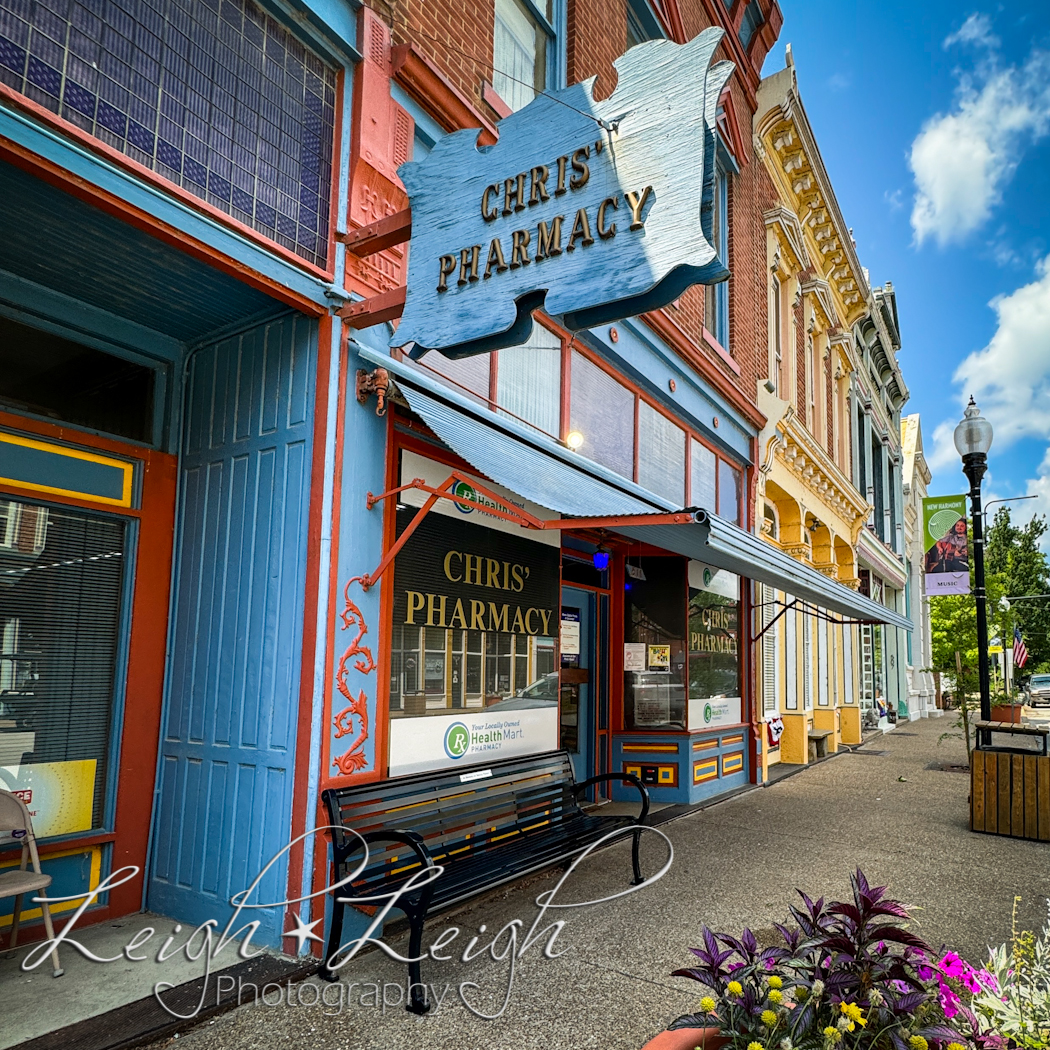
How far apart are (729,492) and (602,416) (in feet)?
13.3

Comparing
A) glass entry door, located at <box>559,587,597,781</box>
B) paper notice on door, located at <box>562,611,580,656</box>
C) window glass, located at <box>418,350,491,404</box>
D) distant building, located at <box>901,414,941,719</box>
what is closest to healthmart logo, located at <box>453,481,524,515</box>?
window glass, located at <box>418,350,491,404</box>

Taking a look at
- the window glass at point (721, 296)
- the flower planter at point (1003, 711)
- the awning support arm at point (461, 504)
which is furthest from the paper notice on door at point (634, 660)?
the flower planter at point (1003, 711)

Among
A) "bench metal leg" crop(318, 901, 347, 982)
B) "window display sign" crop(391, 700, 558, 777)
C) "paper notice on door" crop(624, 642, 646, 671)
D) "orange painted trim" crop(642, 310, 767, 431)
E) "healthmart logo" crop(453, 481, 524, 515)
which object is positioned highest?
"orange painted trim" crop(642, 310, 767, 431)

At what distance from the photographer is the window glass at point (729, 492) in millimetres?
11367

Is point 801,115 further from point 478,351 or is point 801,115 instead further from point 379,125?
point 478,351

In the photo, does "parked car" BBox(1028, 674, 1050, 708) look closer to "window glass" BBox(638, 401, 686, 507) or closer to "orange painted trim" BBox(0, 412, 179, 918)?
"window glass" BBox(638, 401, 686, 507)

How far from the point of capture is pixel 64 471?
478cm

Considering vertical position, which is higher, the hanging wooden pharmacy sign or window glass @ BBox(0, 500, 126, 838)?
the hanging wooden pharmacy sign

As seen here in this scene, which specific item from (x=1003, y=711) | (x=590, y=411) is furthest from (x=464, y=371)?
(x=1003, y=711)

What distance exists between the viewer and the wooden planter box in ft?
25.9

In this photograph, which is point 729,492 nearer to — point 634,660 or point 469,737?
point 634,660

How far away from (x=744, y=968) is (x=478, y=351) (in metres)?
2.88

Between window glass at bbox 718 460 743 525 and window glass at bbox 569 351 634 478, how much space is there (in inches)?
113

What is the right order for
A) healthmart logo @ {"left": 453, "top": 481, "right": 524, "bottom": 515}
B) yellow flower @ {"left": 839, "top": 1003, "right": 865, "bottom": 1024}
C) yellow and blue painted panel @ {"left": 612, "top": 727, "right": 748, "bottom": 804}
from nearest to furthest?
yellow flower @ {"left": 839, "top": 1003, "right": 865, "bottom": 1024}, healthmart logo @ {"left": 453, "top": 481, "right": 524, "bottom": 515}, yellow and blue painted panel @ {"left": 612, "top": 727, "right": 748, "bottom": 804}
